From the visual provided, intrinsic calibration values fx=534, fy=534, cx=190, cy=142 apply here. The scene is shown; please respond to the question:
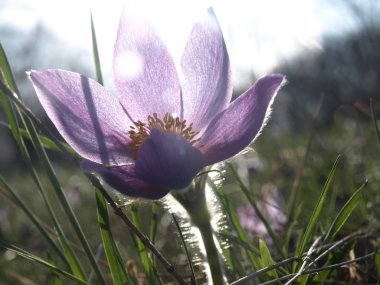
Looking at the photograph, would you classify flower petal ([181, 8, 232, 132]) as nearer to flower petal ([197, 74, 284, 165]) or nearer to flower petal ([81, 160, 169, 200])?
flower petal ([197, 74, 284, 165])

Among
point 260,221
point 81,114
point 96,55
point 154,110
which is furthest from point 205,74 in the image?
point 260,221

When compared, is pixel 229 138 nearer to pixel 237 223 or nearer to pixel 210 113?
pixel 210 113

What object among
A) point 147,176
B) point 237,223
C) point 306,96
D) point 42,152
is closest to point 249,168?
point 237,223

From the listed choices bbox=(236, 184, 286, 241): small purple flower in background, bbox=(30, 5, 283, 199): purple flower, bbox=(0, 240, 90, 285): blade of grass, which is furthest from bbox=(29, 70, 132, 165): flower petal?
bbox=(236, 184, 286, 241): small purple flower in background

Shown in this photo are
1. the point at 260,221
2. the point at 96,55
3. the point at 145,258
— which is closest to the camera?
the point at 145,258

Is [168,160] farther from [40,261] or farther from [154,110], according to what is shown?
[40,261]

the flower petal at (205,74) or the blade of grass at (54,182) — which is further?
the blade of grass at (54,182)

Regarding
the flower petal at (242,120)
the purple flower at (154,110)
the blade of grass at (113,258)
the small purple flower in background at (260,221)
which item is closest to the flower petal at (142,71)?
the purple flower at (154,110)

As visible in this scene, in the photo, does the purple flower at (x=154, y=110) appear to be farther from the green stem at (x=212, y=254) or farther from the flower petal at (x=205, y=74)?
the green stem at (x=212, y=254)
